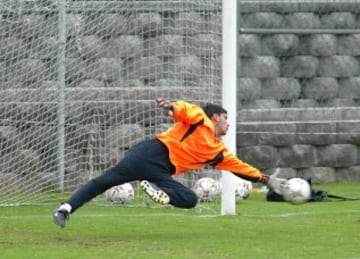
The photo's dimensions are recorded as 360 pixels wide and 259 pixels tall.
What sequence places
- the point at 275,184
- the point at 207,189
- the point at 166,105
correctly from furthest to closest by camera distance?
the point at 207,189 → the point at 275,184 → the point at 166,105

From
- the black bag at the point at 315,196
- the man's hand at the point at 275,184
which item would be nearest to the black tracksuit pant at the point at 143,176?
the man's hand at the point at 275,184

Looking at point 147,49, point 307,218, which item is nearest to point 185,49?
point 147,49

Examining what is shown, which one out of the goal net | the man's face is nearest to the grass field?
the man's face

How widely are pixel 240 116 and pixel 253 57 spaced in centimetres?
100

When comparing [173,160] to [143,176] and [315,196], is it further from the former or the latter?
[315,196]

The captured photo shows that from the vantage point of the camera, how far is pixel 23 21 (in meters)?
15.9

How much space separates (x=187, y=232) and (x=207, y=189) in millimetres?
2790

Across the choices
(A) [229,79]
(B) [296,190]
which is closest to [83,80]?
(A) [229,79]

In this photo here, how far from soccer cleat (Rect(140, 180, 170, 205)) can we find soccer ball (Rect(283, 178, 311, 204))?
1.60 metres

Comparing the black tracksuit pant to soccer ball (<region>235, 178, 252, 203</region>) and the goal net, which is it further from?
the goal net

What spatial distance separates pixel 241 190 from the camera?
15.3 meters

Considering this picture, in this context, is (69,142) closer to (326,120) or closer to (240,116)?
(240,116)

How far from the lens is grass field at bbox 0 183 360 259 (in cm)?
1038

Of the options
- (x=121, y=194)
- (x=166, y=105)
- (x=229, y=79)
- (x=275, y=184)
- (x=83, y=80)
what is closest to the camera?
(x=166, y=105)
